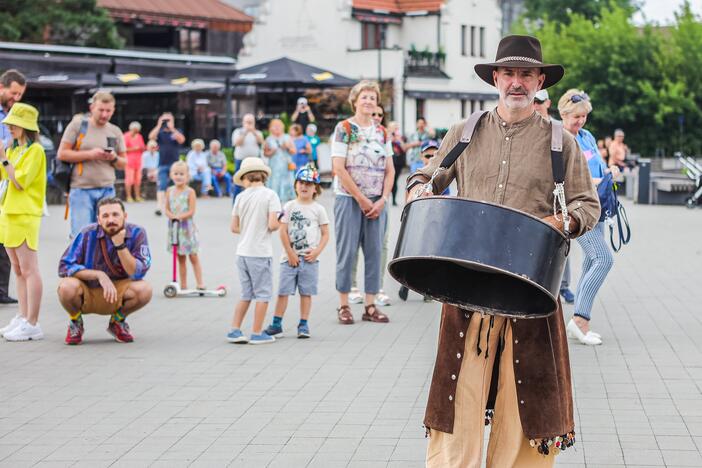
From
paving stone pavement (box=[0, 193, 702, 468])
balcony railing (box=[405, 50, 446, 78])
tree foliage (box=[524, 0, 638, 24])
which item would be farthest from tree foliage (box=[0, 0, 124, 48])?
tree foliage (box=[524, 0, 638, 24])

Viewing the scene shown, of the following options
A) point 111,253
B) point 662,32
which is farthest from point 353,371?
point 662,32

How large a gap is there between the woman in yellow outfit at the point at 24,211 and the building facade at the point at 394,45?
4817cm

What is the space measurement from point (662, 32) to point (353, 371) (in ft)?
157

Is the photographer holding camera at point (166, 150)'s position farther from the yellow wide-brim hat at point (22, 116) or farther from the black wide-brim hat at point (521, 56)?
the black wide-brim hat at point (521, 56)

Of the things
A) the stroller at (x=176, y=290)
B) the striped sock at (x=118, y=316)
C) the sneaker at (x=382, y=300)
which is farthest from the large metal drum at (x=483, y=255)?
the stroller at (x=176, y=290)

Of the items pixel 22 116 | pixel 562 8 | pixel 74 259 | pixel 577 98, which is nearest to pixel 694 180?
pixel 577 98

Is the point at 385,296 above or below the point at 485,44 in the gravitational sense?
below

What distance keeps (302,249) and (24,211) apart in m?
2.04

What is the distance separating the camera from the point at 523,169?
484 cm

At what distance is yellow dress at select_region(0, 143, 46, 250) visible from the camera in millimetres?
A: 9352

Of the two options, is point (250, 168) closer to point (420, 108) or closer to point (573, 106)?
point (573, 106)

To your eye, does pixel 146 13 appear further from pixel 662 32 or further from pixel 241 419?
pixel 241 419

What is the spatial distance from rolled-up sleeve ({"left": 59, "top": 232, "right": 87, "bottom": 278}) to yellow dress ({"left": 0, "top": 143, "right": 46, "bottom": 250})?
0.42 meters

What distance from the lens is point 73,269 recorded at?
8.97 metres
